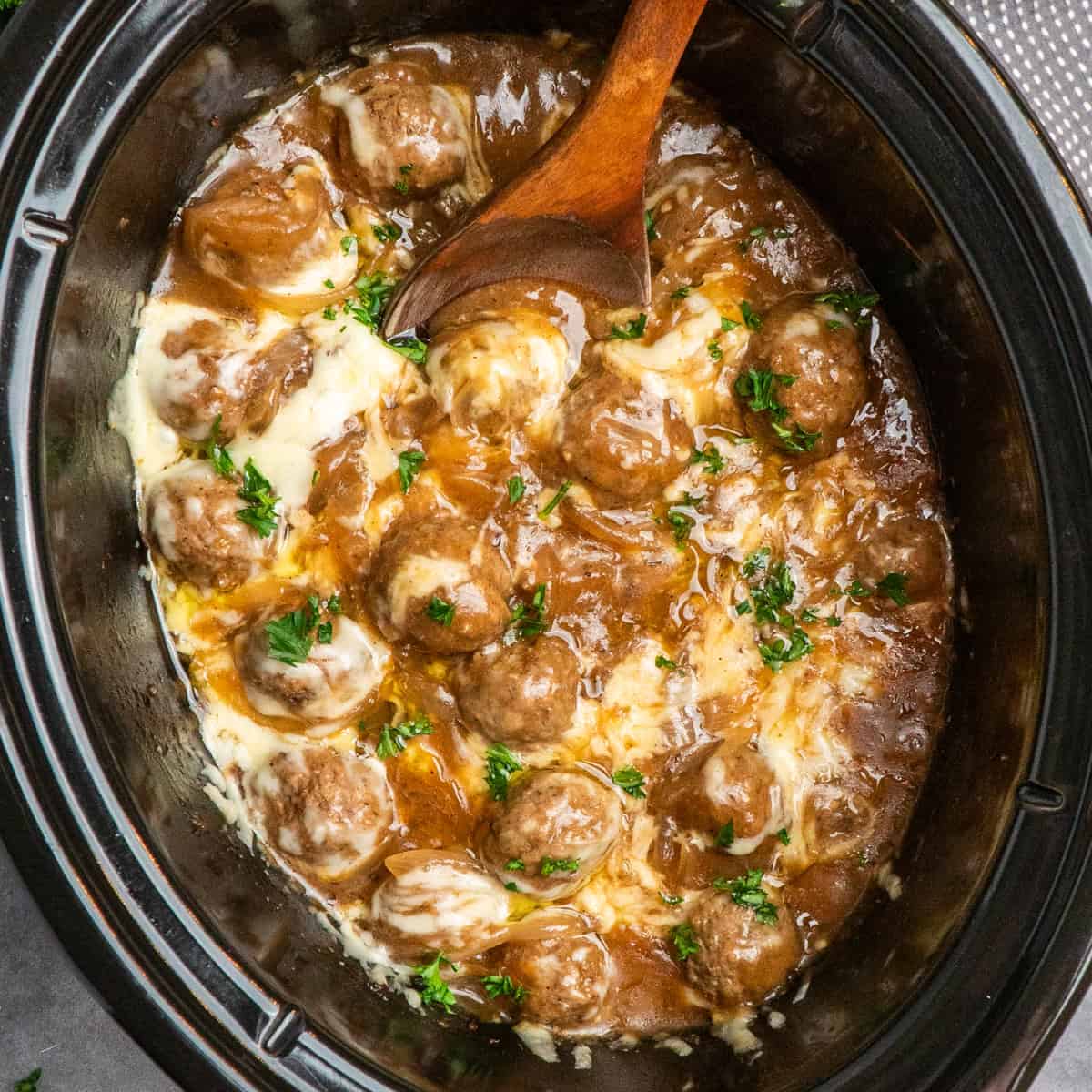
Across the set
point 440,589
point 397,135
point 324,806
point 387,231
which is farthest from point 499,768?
point 397,135

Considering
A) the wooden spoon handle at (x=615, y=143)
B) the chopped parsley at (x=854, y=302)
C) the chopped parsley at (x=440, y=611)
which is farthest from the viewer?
the chopped parsley at (x=854, y=302)

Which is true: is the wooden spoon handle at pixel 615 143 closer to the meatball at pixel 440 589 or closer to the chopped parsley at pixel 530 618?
the meatball at pixel 440 589

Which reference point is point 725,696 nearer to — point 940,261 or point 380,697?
point 380,697

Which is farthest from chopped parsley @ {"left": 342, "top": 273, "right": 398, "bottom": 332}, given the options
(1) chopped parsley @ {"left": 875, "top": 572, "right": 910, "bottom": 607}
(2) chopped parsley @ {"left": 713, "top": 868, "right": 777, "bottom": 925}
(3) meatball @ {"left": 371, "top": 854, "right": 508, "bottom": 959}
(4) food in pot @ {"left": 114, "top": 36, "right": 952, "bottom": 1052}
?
(2) chopped parsley @ {"left": 713, "top": 868, "right": 777, "bottom": 925}

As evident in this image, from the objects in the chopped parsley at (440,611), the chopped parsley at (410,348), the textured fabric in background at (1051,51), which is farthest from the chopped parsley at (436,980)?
the textured fabric in background at (1051,51)

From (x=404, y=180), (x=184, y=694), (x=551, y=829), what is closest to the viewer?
(x=551, y=829)

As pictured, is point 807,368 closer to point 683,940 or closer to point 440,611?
point 440,611

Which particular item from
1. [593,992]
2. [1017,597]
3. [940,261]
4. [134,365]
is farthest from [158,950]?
[940,261]
